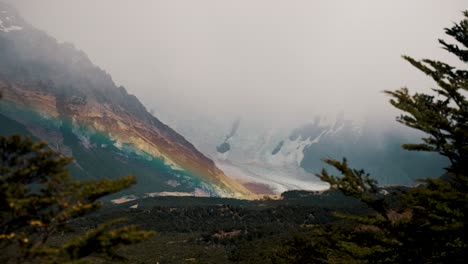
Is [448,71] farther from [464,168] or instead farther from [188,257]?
[188,257]

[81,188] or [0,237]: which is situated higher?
[81,188]

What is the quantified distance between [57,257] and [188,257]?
65073mm

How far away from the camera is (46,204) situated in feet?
45.3

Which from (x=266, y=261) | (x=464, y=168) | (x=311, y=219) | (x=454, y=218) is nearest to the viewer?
(x=454, y=218)

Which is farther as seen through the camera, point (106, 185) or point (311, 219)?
point (311, 219)

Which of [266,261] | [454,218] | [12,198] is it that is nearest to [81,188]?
[12,198]

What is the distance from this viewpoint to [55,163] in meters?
14.3

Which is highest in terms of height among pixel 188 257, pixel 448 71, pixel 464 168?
pixel 448 71

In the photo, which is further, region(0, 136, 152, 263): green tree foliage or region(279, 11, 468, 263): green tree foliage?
region(279, 11, 468, 263): green tree foliage

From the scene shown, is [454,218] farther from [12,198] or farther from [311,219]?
[311,219]

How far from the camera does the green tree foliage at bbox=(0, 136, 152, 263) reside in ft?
40.1

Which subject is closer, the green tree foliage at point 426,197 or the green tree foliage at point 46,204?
the green tree foliage at point 46,204

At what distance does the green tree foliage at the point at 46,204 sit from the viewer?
12.2 meters

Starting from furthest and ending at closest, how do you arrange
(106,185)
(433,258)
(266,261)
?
(266,261) < (433,258) < (106,185)
